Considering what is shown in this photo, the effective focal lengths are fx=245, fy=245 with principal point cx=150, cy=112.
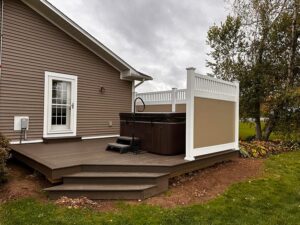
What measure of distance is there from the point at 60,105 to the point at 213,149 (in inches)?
184

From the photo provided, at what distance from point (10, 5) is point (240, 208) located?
276 inches

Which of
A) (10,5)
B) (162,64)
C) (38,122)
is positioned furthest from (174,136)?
(162,64)

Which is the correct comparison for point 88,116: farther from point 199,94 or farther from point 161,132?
point 199,94

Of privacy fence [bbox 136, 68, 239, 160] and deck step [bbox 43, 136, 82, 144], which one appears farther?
deck step [bbox 43, 136, 82, 144]

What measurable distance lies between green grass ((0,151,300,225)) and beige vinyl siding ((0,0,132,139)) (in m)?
3.55

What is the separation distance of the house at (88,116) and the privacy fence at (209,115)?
2cm

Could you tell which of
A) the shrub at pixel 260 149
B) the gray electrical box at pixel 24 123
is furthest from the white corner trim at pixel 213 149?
the gray electrical box at pixel 24 123

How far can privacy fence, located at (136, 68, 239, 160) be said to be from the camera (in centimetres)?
475

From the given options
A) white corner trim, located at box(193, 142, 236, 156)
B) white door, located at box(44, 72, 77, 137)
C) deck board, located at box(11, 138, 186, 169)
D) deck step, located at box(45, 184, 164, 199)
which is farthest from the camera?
white door, located at box(44, 72, 77, 137)

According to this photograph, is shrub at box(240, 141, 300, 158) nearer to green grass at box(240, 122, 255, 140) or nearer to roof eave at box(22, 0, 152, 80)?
green grass at box(240, 122, 255, 140)

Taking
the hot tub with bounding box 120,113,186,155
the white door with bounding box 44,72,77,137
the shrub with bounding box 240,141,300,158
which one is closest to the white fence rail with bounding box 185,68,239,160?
the hot tub with bounding box 120,113,186,155

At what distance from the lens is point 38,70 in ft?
22.4

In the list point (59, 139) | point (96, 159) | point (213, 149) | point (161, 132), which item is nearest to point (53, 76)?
point (59, 139)

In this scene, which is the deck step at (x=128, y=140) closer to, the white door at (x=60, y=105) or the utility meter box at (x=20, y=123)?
the white door at (x=60, y=105)
